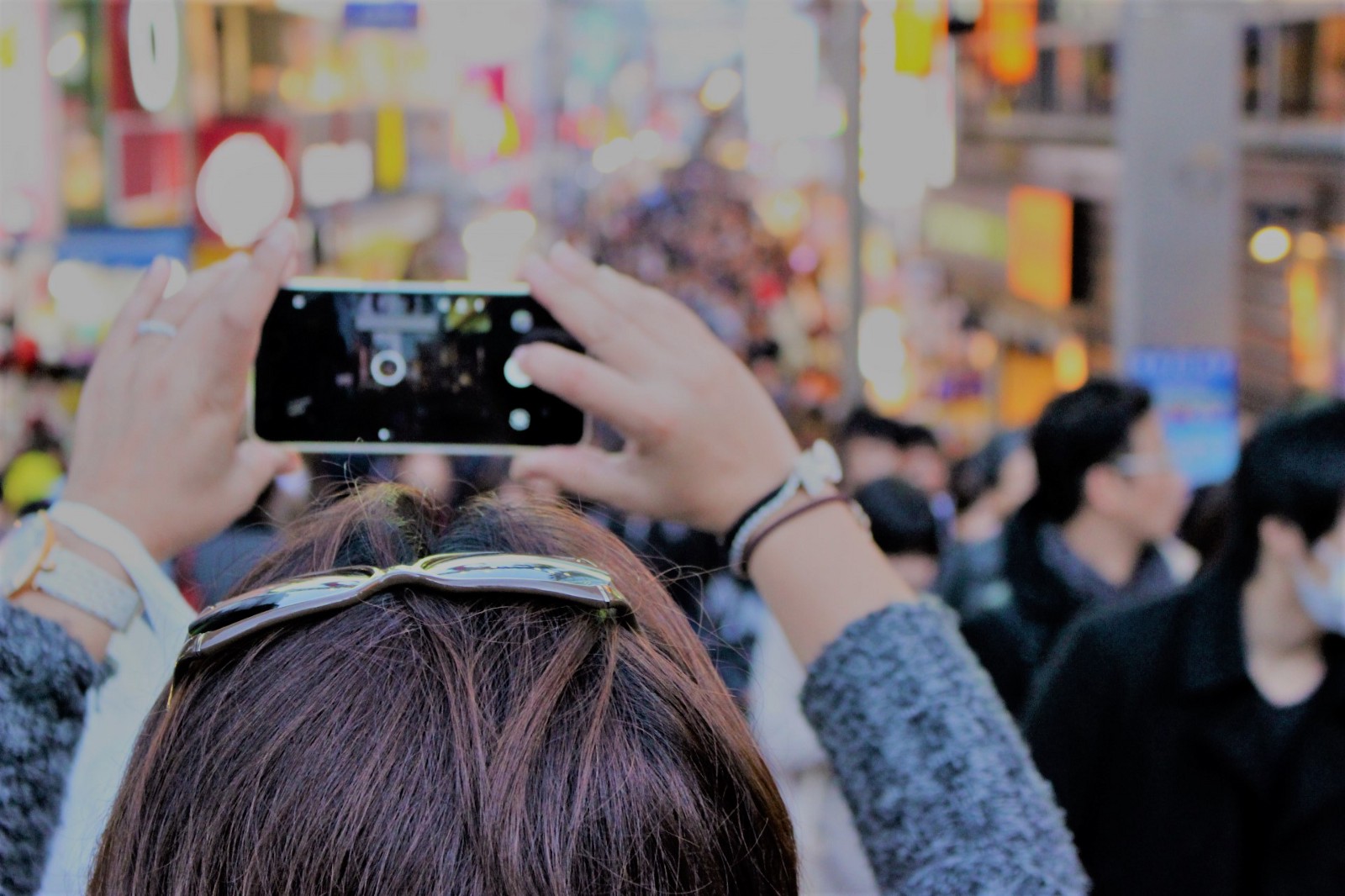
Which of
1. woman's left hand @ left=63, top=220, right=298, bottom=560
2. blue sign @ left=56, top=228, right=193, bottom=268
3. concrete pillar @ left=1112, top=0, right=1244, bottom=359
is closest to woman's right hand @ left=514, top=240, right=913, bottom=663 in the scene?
woman's left hand @ left=63, top=220, right=298, bottom=560

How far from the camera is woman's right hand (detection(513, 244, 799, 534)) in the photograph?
4.05 ft

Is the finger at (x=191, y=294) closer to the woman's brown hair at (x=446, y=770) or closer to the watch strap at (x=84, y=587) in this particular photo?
the watch strap at (x=84, y=587)

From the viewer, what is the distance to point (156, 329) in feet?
4.30

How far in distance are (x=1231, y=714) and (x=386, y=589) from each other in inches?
77.8

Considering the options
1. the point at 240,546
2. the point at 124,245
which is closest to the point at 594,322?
the point at 240,546

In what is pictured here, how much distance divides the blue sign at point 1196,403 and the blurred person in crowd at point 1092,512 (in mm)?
3184

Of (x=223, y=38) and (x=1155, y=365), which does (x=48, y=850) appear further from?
(x=223, y=38)

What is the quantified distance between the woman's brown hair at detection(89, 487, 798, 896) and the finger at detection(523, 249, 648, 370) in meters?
0.43

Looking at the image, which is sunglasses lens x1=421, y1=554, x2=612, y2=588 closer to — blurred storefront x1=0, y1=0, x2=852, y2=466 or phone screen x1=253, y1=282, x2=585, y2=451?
phone screen x1=253, y1=282, x2=585, y2=451

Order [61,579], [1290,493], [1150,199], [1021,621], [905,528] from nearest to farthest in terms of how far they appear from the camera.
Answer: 1. [61,579]
2. [1290,493]
3. [1021,621]
4. [905,528]
5. [1150,199]

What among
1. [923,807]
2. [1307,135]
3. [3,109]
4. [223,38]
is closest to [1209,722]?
[923,807]

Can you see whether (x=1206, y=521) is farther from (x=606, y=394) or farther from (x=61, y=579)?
(x=61, y=579)

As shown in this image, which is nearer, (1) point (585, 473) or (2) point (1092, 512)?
(1) point (585, 473)

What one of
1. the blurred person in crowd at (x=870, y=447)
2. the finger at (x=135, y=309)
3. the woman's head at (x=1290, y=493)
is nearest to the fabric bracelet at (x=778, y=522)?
the finger at (x=135, y=309)
